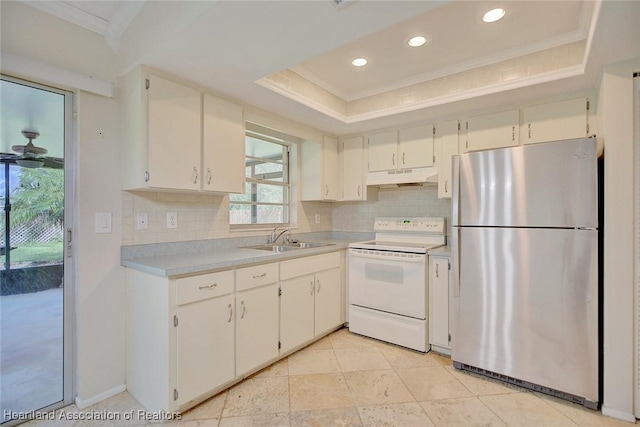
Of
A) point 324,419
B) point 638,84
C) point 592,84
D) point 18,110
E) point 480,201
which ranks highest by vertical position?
point 592,84

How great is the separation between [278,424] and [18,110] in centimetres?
240

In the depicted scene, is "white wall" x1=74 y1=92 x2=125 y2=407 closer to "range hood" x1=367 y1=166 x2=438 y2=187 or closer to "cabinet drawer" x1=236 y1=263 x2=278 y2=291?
"cabinet drawer" x1=236 y1=263 x2=278 y2=291

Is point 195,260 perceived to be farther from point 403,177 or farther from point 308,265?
point 403,177

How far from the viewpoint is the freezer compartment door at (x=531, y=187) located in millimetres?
1984

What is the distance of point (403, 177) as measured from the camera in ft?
10.7

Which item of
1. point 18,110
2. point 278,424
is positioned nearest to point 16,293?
point 18,110

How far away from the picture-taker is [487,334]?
7.58 ft

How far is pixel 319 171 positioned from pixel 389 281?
1.43 meters

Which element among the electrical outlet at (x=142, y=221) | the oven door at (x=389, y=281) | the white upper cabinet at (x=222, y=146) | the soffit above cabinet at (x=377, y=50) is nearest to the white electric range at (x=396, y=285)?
the oven door at (x=389, y=281)

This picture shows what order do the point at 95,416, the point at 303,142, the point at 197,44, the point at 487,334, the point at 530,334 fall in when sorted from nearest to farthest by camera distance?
the point at 197,44 < the point at 95,416 < the point at 530,334 < the point at 487,334 < the point at 303,142

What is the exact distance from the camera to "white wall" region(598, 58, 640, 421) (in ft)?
6.17

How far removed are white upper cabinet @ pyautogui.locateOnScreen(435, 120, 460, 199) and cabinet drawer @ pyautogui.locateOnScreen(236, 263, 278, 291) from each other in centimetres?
177

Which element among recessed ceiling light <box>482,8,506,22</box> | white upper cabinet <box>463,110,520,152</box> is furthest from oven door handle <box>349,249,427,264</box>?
recessed ceiling light <box>482,8,506,22</box>

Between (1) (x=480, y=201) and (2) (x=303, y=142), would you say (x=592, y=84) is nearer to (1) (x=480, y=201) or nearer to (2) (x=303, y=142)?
(1) (x=480, y=201)
